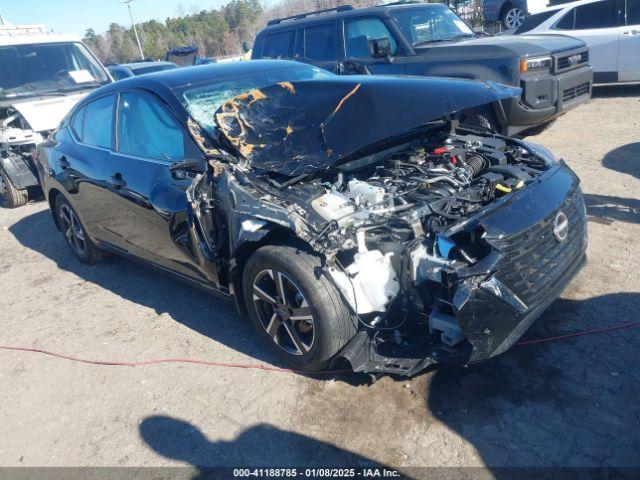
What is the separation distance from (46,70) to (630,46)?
9516mm

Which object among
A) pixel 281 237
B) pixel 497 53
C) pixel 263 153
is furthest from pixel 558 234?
pixel 497 53

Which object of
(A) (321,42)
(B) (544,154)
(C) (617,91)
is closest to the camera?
(B) (544,154)

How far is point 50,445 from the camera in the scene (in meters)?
3.22

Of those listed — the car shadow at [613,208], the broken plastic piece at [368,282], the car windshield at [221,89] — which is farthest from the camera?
the car shadow at [613,208]

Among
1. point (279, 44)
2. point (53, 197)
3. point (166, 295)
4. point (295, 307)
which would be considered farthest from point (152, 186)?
point (279, 44)

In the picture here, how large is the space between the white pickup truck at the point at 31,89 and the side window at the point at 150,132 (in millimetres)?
3860

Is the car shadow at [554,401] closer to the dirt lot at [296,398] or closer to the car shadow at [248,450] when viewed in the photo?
the dirt lot at [296,398]

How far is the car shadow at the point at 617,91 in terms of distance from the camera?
987 cm

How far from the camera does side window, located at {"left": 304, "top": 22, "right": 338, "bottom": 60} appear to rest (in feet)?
26.5

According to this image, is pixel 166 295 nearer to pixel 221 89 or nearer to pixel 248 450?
pixel 221 89

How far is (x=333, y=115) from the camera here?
3.72m

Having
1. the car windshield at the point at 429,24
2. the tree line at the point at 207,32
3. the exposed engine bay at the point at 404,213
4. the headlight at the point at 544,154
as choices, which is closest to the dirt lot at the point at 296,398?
the exposed engine bay at the point at 404,213

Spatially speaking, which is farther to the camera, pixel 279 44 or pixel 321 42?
pixel 279 44

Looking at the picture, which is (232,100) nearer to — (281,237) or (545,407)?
(281,237)
